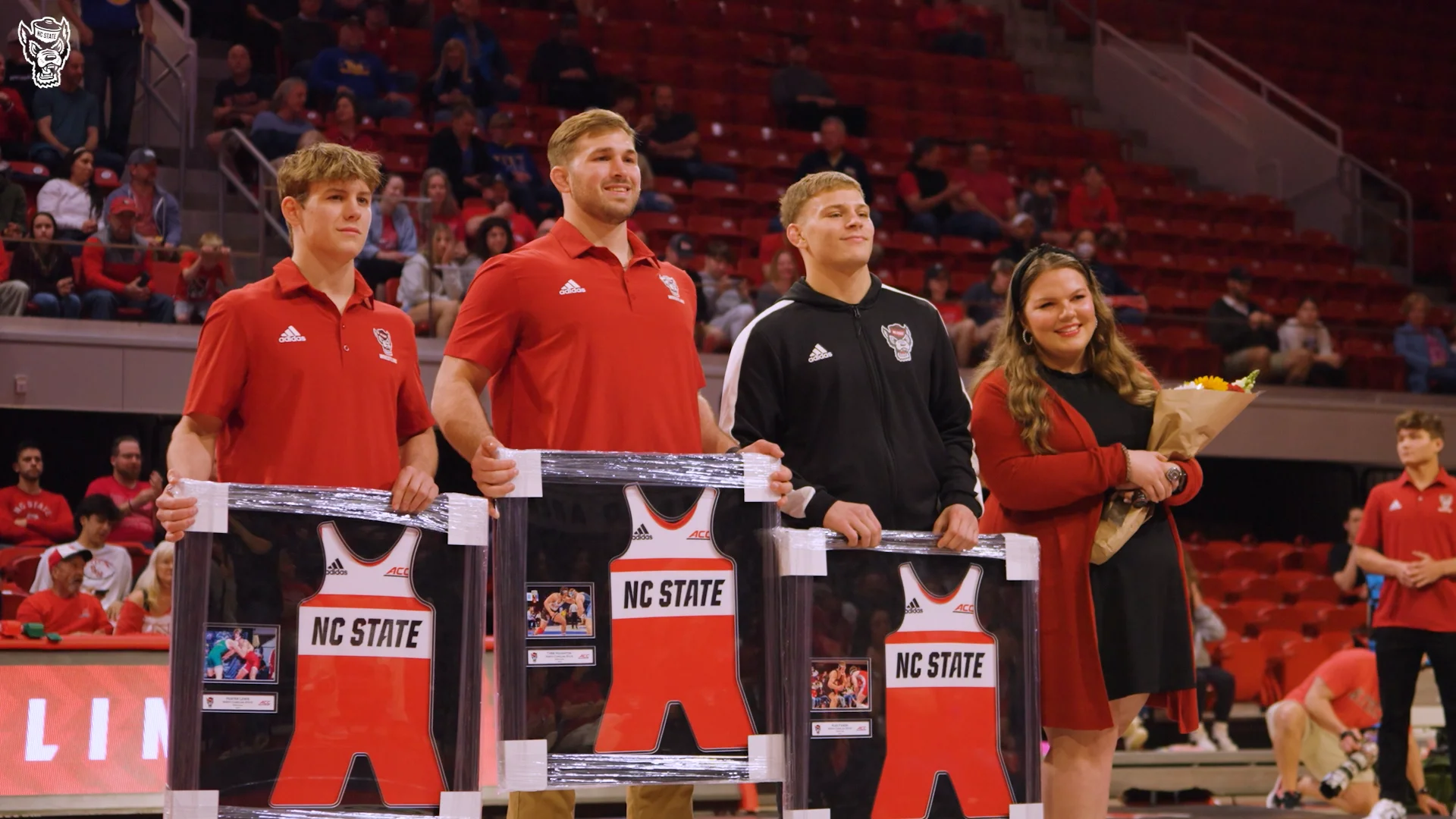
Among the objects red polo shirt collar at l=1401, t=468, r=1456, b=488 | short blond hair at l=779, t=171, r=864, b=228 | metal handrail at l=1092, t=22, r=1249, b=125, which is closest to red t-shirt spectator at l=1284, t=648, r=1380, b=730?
red polo shirt collar at l=1401, t=468, r=1456, b=488

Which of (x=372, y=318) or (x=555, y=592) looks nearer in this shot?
(x=555, y=592)

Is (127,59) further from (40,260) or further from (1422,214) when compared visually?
(1422,214)

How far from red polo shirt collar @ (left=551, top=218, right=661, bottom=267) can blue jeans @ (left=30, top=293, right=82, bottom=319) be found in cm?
647

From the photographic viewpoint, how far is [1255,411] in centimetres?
1298

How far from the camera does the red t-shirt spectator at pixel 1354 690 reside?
8586 mm

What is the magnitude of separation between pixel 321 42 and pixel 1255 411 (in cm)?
819

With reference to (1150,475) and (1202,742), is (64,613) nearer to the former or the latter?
(1150,475)

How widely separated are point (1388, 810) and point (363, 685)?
5076 mm

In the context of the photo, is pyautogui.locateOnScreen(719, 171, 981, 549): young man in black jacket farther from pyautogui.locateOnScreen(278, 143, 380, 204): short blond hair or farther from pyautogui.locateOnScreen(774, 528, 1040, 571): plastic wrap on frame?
pyautogui.locateOnScreen(278, 143, 380, 204): short blond hair

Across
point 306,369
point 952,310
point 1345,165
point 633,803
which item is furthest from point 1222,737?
point 1345,165

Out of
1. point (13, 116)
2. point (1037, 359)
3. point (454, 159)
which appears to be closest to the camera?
point (1037, 359)

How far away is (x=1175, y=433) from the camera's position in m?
4.13

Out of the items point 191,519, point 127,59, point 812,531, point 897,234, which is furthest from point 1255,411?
point 191,519

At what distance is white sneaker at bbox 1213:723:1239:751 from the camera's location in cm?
991
